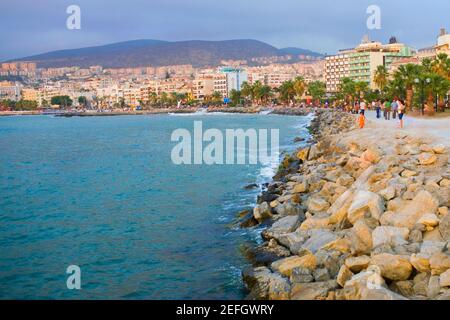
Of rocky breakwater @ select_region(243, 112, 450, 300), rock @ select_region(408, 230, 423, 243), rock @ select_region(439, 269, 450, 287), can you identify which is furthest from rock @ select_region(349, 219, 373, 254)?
rock @ select_region(439, 269, 450, 287)

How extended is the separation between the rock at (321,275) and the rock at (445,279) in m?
2.01

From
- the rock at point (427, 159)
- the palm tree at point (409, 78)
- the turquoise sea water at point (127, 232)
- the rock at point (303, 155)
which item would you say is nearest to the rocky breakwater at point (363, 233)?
the rock at point (427, 159)

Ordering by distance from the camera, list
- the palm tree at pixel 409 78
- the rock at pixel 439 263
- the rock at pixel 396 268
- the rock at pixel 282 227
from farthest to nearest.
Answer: the palm tree at pixel 409 78
the rock at pixel 282 227
the rock at pixel 396 268
the rock at pixel 439 263

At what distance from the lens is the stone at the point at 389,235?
9.82 metres

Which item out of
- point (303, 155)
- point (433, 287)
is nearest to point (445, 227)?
point (433, 287)

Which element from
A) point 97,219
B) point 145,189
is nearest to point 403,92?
point 145,189

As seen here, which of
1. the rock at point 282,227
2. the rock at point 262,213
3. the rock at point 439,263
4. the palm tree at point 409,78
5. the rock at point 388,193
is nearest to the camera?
the rock at point 439,263

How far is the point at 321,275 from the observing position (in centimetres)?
947

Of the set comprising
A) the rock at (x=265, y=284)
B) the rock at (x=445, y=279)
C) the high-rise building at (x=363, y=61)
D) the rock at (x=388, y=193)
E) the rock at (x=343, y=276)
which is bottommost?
the rock at (x=265, y=284)

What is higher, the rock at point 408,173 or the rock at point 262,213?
the rock at point 408,173

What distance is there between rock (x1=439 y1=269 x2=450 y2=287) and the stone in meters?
1.77

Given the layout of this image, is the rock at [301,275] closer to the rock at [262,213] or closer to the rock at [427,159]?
the rock at [262,213]
